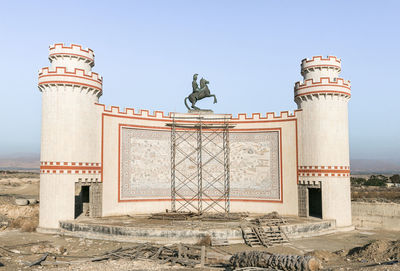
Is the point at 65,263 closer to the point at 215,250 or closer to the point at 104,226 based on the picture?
the point at 104,226

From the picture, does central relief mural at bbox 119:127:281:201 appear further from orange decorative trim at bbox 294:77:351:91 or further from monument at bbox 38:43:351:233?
orange decorative trim at bbox 294:77:351:91

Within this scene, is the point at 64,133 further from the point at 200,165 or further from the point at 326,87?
the point at 326,87

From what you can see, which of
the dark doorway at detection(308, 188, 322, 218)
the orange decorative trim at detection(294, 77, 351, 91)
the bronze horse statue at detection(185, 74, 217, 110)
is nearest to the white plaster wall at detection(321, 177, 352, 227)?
the dark doorway at detection(308, 188, 322, 218)

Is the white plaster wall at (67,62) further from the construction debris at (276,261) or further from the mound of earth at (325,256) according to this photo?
the mound of earth at (325,256)

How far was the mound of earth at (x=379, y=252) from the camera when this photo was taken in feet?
53.9

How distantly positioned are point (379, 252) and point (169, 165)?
16.8 metres

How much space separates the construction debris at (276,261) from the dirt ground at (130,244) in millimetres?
691

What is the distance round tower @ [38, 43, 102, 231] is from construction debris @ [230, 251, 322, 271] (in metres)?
13.2

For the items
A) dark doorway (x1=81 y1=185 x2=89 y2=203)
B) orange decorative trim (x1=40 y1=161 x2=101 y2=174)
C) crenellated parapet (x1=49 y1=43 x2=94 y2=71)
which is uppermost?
crenellated parapet (x1=49 y1=43 x2=94 y2=71)

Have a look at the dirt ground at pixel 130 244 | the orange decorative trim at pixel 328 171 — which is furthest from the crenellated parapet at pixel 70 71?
the orange decorative trim at pixel 328 171

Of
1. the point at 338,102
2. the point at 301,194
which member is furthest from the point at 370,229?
the point at 338,102

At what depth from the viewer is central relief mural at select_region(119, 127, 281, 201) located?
2814 centimetres

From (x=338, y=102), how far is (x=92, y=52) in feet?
60.1

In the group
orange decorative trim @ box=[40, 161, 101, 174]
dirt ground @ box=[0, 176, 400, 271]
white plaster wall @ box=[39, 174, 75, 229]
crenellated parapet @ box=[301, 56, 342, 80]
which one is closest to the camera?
dirt ground @ box=[0, 176, 400, 271]
